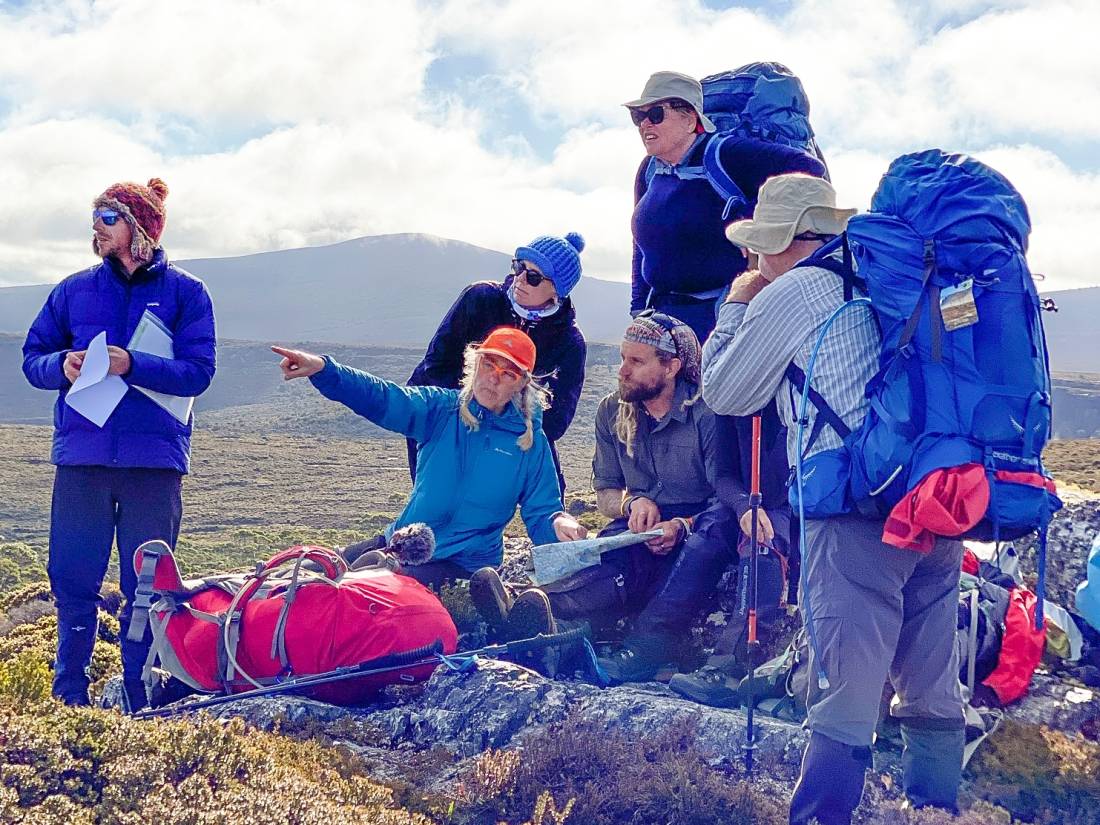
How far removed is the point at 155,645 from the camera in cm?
457

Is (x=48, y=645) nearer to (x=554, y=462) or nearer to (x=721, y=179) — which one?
(x=554, y=462)

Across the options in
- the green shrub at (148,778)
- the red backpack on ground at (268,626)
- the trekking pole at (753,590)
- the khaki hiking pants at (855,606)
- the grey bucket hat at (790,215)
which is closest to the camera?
the green shrub at (148,778)

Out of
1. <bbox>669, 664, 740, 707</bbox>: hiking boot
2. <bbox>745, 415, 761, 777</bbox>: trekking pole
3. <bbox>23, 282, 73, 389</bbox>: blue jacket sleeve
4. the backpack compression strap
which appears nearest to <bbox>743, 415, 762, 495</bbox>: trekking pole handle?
<bbox>745, 415, 761, 777</bbox>: trekking pole

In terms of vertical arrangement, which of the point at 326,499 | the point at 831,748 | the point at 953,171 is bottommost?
the point at 326,499

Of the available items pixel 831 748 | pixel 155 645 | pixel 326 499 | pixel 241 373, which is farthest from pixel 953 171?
pixel 241 373

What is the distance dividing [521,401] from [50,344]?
2.50 metres

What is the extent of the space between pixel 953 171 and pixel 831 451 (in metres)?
0.92

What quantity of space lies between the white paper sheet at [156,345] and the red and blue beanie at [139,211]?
0.33 meters

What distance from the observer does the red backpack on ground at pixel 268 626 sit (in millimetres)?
4570

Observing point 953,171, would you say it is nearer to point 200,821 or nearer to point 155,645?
point 200,821

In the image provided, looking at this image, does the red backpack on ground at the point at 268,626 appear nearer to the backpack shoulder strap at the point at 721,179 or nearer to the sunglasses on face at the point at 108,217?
the sunglasses on face at the point at 108,217

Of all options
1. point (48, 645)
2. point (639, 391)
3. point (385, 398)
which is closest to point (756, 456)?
point (639, 391)

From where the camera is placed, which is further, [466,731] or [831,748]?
[466,731]

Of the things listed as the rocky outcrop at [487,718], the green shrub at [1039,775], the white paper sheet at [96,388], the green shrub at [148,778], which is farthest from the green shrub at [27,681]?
the green shrub at [1039,775]
